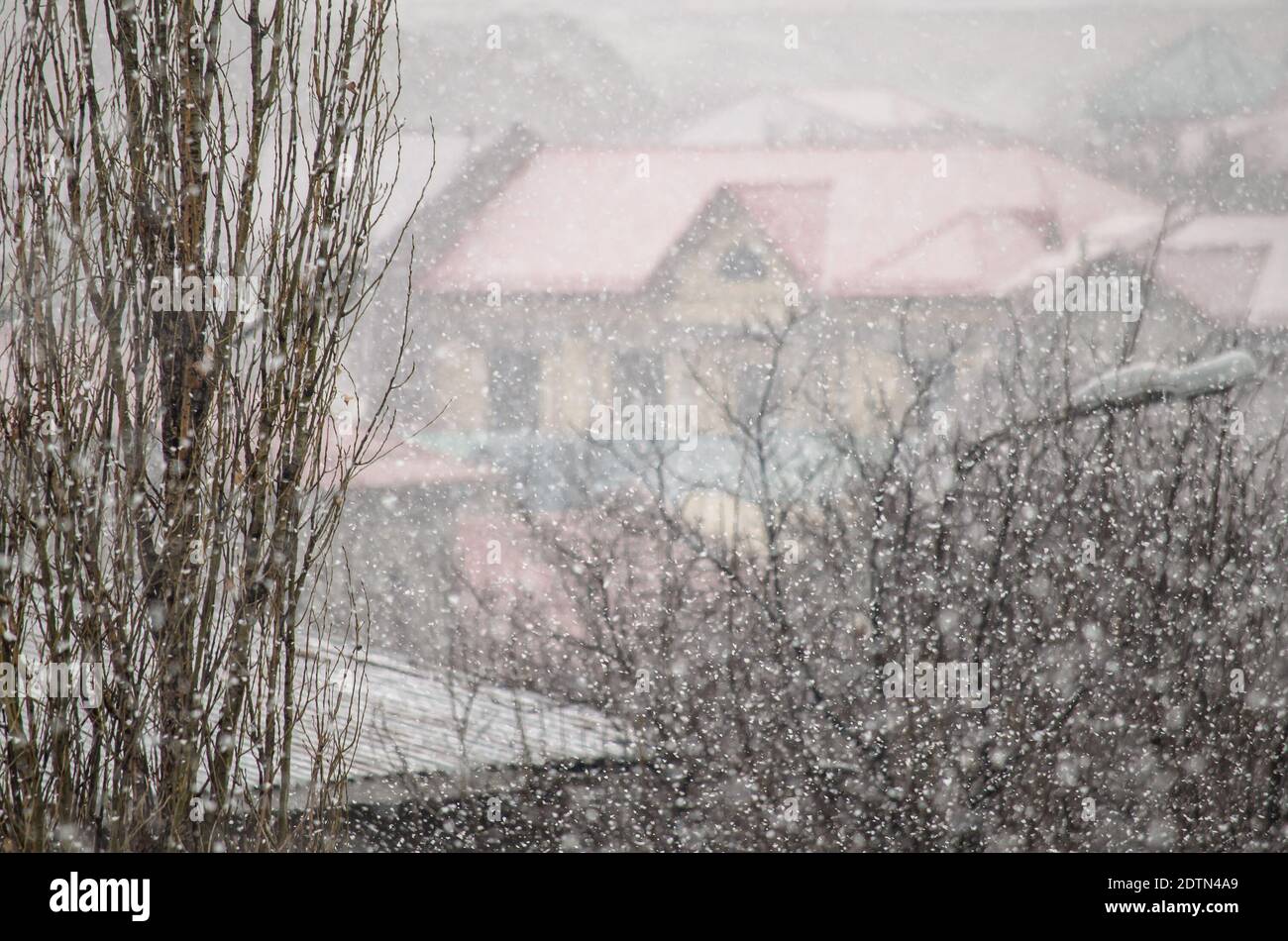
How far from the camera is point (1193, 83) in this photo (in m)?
3.08

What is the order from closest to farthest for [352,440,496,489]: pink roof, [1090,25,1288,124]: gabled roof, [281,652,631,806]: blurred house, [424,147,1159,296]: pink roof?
[281,652,631,806]: blurred house < [1090,25,1288,124]: gabled roof < [424,147,1159,296]: pink roof < [352,440,496,489]: pink roof

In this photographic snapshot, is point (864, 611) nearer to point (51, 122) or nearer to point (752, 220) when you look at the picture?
point (752, 220)

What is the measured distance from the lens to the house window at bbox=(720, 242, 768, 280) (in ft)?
11.0

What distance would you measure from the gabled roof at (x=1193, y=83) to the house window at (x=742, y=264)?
108cm

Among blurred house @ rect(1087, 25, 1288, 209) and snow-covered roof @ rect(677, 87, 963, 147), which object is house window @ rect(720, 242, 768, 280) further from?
blurred house @ rect(1087, 25, 1288, 209)

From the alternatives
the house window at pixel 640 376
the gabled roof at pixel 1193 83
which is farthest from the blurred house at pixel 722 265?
the gabled roof at pixel 1193 83

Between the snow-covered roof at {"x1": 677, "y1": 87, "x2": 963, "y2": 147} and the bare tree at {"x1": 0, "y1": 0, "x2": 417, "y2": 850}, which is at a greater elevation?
the snow-covered roof at {"x1": 677, "y1": 87, "x2": 963, "y2": 147}

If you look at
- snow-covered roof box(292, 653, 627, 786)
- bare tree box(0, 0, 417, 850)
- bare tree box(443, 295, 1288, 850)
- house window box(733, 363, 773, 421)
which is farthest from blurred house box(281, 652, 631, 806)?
bare tree box(0, 0, 417, 850)

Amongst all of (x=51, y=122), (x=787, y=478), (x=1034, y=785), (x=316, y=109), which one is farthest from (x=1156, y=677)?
(x=51, y=122)

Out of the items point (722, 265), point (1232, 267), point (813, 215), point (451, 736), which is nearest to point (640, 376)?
point (722, 265)

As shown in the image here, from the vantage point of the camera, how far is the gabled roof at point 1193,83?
301 cm

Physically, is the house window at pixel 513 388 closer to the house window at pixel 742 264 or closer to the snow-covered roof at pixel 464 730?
the house window at pixel 742 264

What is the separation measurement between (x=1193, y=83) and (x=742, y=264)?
1357mm

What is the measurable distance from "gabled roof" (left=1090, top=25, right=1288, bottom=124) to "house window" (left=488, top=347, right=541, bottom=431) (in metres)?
1.86
